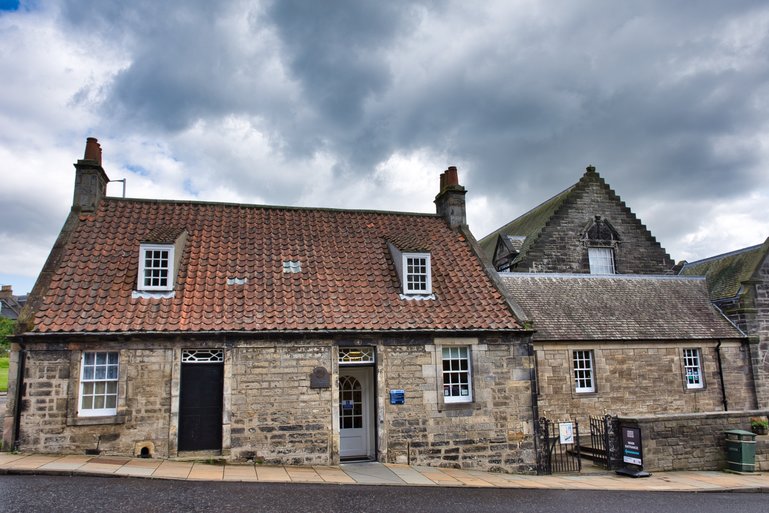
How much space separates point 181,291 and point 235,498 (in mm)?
6194

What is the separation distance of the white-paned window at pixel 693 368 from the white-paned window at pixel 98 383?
19.7m

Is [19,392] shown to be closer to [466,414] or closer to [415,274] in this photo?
[415,274]

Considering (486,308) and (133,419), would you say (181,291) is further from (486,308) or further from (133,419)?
(486,308)

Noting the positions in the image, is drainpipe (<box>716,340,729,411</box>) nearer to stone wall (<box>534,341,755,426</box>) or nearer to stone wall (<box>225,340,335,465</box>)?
stone wall (<box>534,341,755,426</box>)

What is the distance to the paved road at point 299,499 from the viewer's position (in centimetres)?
880

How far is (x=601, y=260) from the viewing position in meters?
25.7

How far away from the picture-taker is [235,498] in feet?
31.2

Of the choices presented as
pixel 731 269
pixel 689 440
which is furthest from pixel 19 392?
pixel 731 269

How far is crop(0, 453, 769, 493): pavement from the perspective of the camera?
1082 cm

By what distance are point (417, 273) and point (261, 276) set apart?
14.6 ft

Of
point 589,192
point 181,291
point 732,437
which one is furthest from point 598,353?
point 181,291

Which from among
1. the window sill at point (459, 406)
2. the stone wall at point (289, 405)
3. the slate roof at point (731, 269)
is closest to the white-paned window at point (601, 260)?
the slate roof at point (731, 269)

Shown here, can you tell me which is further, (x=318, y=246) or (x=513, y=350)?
(x=318, y=246)

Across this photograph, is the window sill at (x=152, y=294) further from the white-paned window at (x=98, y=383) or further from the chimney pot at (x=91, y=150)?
the chimney pot at (x=91, y=150)
